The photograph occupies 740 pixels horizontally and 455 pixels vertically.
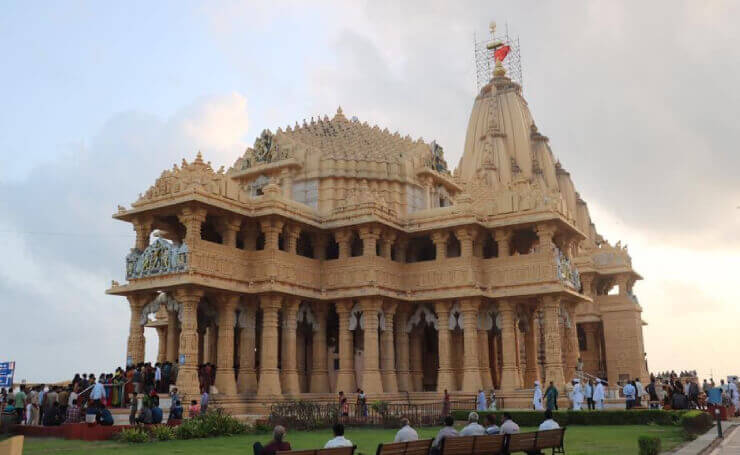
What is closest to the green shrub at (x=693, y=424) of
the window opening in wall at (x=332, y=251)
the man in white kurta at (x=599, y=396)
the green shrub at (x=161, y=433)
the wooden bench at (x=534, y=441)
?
the wooden bench at (x=534, y=441)

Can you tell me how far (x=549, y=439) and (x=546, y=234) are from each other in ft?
63.5

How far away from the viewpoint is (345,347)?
113 ft

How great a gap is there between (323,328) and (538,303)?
10.1 meters

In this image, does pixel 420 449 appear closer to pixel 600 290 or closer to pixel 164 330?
pixel 164 330

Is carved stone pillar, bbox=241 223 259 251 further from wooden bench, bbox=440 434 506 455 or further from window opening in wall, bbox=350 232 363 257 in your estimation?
wooden bench, bbox=440 434 506 455

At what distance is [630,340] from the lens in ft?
157

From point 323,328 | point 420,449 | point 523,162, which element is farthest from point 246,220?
point 523,162

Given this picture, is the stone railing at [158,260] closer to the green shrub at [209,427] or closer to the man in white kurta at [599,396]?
the green shrub at [209,427]

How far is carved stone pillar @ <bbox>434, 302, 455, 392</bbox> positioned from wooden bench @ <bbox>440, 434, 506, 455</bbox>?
20.4 m

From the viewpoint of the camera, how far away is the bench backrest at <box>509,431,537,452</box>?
44.1 ft

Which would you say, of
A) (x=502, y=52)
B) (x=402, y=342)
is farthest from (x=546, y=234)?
(x=502, y=52)

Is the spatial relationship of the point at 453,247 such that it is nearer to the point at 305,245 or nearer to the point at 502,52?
the point at 305,245

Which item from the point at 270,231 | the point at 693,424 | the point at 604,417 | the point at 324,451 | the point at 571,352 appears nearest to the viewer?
the point at 324,451

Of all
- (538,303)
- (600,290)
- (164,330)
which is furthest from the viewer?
(600,290)
